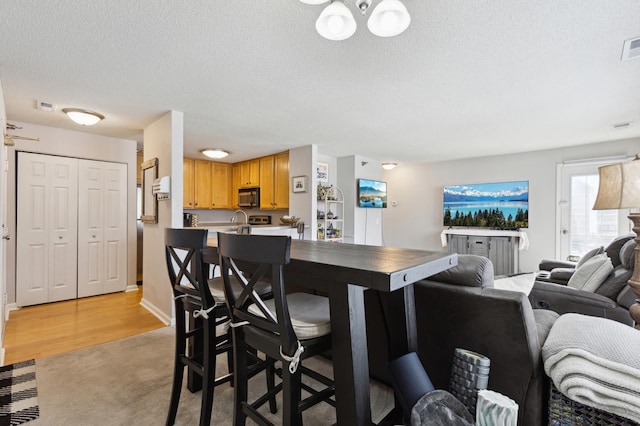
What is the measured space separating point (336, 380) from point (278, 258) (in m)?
0.52

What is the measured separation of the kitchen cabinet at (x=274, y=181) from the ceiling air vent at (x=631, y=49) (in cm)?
423

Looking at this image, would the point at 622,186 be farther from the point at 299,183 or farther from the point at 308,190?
the point at 299,183

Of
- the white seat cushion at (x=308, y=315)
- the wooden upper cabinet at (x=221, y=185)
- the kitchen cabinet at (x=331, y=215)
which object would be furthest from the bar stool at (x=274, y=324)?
the wooden upper cabinet at (x=221, y=185)

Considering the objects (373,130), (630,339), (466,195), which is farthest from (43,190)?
(466,195)

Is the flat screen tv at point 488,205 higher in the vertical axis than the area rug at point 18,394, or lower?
higher

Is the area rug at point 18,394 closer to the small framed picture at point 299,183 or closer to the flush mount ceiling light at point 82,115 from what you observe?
the flush mount ceiling light at point 82,115

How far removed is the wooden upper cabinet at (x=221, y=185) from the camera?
20.2ft

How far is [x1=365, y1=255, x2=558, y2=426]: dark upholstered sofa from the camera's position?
4.63 ft

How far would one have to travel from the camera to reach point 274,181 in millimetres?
5645

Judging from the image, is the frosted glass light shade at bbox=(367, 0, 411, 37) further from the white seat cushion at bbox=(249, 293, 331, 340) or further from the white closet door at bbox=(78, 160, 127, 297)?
the white closet door at bbox=(78, 160, 127, 297)

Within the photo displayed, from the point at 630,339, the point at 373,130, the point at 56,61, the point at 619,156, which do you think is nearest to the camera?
the point at 630,339

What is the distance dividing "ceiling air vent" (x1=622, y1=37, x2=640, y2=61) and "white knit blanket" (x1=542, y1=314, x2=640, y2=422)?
1.79 meters

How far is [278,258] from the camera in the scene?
1.05m

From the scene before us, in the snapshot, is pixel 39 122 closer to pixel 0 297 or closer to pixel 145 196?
pixel 145 196
